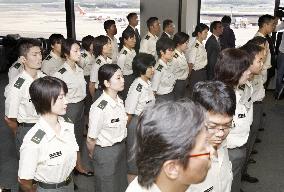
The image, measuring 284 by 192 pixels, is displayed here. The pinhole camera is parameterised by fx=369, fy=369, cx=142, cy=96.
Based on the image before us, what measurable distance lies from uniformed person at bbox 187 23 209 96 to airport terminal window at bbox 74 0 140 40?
289 cm

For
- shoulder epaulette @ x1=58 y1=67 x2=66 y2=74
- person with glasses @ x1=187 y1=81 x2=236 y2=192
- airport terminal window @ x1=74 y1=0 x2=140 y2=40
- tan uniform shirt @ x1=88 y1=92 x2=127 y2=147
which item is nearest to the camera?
person with glasses @ x1=187 y1=81 x2=236 y2=192

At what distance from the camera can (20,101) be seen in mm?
3068

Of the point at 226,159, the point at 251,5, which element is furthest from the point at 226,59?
the point at 251,5

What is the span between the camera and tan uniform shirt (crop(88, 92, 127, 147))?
276 centimetres

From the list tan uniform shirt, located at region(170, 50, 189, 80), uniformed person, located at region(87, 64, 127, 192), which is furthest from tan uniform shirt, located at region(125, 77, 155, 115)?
tan uniform shirt, located at region(170, 50, 189, 80)

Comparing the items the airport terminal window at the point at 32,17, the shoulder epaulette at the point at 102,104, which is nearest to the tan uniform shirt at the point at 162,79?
the shoulder epaulette at the point at 102,104

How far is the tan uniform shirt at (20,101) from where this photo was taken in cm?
302

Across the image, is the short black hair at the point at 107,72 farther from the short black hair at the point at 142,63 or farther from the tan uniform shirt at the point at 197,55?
the tan uniform shirt at the point at 197,55

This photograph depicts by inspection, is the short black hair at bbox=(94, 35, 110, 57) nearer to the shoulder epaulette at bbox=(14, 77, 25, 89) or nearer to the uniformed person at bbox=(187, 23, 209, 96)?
the shoulder epaulette at bbox=(14, 77, 25, 89)

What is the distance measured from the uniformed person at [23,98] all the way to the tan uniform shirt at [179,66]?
2.17m

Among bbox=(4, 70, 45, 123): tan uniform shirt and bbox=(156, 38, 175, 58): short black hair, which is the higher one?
bbox=(156, 38, 175, 58): short black hair

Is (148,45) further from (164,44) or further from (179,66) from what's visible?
Answer: (164,44)

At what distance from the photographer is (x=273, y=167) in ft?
12.8

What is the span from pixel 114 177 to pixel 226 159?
121 cm
